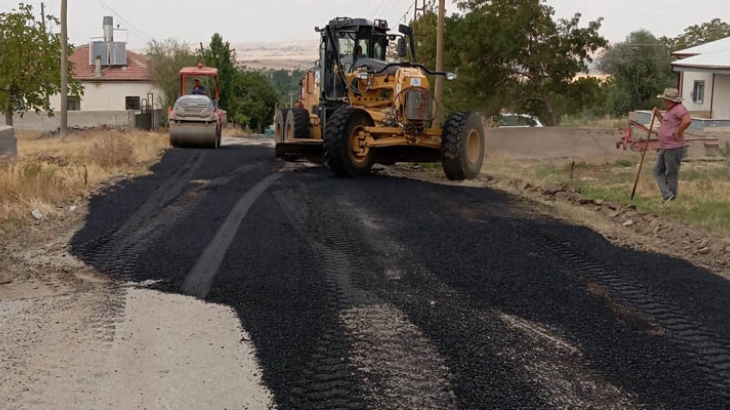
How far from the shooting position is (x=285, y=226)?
9.45 metres

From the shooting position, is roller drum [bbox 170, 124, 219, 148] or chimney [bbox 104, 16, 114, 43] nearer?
roller drum [bbox 170, 124, 219, 148]

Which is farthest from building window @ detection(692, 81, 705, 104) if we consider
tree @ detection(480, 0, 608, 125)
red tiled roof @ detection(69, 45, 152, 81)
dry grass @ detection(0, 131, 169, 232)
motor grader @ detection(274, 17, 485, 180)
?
red tiled roof @ detection(69, 45, 152, 81)

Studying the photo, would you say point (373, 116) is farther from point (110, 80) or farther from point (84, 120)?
point (110, 80)

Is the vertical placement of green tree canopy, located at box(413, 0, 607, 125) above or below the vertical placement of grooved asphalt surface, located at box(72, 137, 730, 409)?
above

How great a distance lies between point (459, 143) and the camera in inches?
565

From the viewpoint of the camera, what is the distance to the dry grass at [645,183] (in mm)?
10703

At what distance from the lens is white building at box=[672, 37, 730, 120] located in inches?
1235

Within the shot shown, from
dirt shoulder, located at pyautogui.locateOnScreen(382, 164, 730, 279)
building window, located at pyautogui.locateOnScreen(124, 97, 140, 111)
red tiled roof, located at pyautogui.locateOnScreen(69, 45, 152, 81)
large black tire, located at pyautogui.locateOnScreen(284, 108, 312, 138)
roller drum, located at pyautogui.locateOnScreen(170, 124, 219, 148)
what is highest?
red tiled roof, located at pyautogui.locateOnScreen(69, 45, 152, 81)

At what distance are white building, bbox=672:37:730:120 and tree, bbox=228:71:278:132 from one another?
48.2 metres

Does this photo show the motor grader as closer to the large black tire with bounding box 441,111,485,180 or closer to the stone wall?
the large black tire with bounding box 441,111,485,180

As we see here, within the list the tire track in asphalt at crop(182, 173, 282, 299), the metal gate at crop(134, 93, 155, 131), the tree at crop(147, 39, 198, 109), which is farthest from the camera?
the tree at crop(147, 39, 198, 109)

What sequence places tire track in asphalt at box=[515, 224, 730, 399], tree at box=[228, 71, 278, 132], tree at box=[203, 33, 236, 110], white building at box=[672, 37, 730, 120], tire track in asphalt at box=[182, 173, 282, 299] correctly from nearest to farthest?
tire track in asphalt at box=[515, 224, 730, 399], tire track in asphalt at box=[182, 173, 282, 299], white building at box=[672, 37, 730, 120], tree at box=[203, 33, 236, 110], tree at box=[228, 71, 278, 132]

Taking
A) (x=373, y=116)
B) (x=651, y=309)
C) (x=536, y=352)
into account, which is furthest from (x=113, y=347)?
(x=373, y=116)

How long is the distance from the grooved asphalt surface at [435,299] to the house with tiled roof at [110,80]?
50115 millimetres
